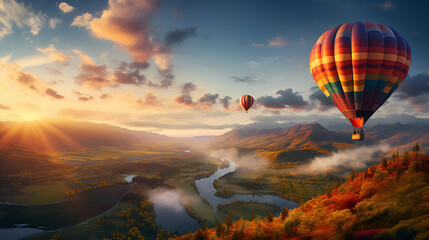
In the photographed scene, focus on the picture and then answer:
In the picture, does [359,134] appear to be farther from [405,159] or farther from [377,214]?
[377,214]

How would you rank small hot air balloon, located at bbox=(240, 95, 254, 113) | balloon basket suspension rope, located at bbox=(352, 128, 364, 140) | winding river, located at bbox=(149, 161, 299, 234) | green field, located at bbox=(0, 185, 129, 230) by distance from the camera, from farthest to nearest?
1. small hot air balloon, located at bbox=(240, 95, 254, 113)
2. winding river, located at bbox=(149, 161, 299, 234)
3. green field, located at bbox=(0, 185, 129, 230)
4. balloon basket suspension rope, located at bbox=(352, 128, 364, 140)

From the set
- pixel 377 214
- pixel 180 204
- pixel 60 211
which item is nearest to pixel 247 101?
pixel 180 204

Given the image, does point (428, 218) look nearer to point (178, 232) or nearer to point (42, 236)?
point (178, 232)

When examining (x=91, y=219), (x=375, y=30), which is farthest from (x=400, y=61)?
(x=91, y=219)

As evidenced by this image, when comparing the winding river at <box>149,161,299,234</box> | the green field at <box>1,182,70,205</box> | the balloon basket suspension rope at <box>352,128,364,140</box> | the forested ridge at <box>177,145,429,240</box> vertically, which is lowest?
the winding river at <box>149,161,299,234</box>

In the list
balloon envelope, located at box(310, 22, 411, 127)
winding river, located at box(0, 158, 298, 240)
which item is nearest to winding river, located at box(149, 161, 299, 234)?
winding river, located at box(0, 158, 298, 240)

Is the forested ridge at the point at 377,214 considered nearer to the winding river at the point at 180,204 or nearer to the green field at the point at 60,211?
the winding river at the point at 180,204

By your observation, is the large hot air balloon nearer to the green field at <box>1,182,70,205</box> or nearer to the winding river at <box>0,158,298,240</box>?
the winding river at <box>0,158,298,240</box>
